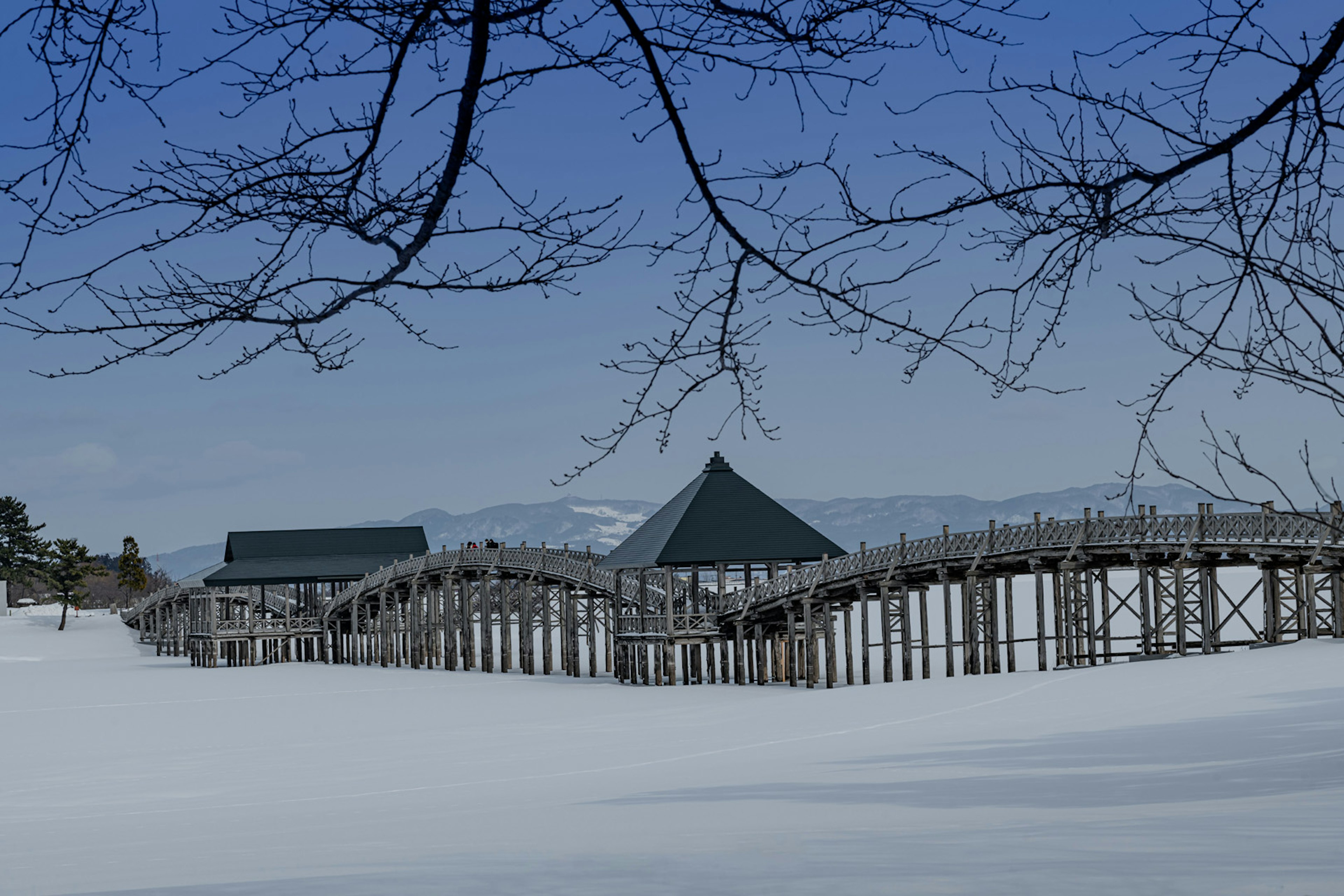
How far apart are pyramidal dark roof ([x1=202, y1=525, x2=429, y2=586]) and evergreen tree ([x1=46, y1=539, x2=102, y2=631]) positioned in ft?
94.5

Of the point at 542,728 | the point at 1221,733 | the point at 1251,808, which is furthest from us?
the point at 542,728

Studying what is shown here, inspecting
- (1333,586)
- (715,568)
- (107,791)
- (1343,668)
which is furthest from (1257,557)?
(107,791)

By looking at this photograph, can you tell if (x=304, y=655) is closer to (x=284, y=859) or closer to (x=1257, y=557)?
(x=1257, y=557)

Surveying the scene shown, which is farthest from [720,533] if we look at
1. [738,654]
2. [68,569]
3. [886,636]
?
[68,569]

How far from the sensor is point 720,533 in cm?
3562

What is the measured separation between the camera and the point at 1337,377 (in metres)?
6.36

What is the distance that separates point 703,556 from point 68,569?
6291cm

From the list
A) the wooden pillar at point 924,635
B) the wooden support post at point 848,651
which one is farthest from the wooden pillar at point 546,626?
the wooden pillar at point 924,635

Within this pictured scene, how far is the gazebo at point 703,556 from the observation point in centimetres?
3522

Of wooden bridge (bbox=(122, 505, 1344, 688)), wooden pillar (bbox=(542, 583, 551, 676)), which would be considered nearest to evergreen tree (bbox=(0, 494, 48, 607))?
wooden bridge (bbox=(122, 505, 1344, 688))

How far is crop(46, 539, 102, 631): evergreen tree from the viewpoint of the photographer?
8469 cm

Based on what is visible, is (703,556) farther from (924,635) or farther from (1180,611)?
(1180,611)

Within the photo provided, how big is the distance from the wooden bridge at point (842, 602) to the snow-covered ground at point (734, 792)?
320 centimetres

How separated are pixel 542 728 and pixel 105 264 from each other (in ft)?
58.7
